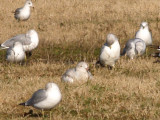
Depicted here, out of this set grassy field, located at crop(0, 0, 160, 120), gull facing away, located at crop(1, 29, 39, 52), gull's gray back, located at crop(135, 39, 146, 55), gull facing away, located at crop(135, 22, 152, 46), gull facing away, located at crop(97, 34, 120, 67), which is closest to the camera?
grassy field, located at crop(0, 0, 160, 120)

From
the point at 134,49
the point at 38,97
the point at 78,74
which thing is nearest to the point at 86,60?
the point at 134,49

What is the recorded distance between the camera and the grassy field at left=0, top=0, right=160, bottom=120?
7.81 m

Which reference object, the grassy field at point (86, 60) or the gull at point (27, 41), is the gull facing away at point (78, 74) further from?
the gull at point (27, 41)

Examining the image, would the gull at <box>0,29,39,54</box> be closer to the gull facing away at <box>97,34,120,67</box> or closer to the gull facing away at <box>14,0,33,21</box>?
the gull facing away at <box>97,34,120,67</box>

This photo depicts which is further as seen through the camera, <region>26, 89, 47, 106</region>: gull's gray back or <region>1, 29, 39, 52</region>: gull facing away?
<region>1, 29, 39, 52</region>: gull facing away

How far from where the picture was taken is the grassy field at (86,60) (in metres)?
7.81

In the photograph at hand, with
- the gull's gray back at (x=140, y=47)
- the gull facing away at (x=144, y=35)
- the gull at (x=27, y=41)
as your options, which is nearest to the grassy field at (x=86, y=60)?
the gull at (x=27, y=41)

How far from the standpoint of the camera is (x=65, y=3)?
21.0 metres

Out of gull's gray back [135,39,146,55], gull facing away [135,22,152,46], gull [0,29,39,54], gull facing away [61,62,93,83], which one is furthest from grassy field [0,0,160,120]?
gull facing away [135,22,152,46]

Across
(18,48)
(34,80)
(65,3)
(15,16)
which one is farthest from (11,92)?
(65,3)

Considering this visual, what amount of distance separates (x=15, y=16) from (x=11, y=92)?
1142 centimetres

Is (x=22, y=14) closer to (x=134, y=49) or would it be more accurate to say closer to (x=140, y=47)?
(x=134, y=49)

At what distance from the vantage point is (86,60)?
44.7 feet

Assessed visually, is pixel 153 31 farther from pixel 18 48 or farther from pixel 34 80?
pixel 34 80
